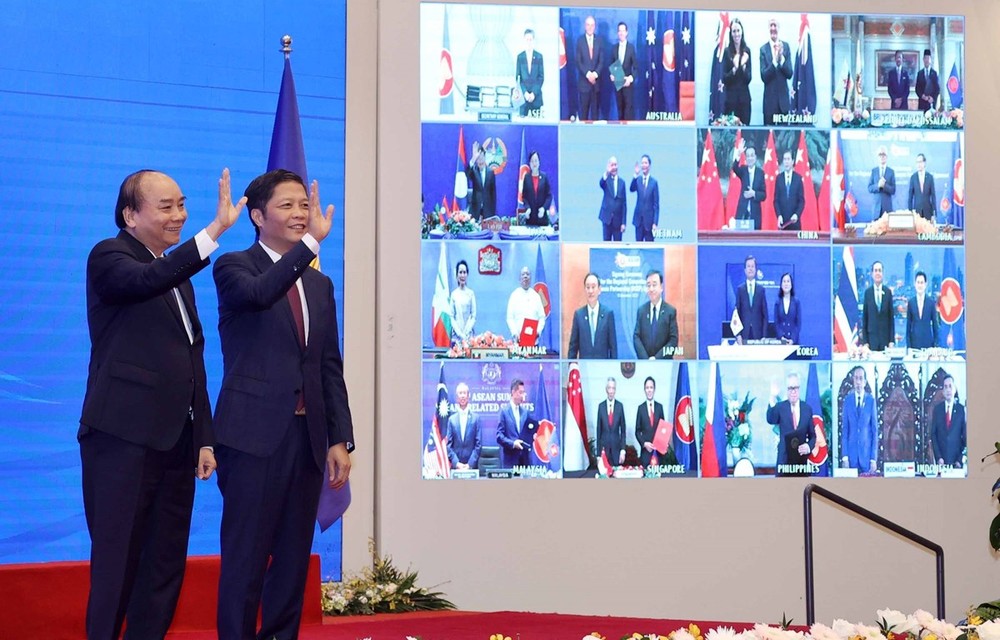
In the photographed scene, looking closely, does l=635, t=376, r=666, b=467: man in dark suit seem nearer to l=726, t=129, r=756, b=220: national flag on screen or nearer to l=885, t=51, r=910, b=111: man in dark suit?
l=726, t=129, r=756, b=220: national flag on screen

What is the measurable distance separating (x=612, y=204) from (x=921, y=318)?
1.66 meters

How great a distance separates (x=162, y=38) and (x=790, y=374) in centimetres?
342

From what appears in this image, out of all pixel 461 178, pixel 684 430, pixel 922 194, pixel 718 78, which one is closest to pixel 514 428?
pixel 684 430

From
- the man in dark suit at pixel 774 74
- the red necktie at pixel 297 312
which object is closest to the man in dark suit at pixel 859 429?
the man in dark suit at pixel 774 74

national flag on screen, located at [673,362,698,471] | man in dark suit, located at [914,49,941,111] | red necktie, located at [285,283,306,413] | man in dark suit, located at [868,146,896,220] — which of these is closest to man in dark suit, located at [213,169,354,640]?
red necktie, located at [285,283,306,413]

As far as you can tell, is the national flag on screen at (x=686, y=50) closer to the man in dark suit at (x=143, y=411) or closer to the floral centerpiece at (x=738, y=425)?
the floral centerpiece at (x=738, y=425)

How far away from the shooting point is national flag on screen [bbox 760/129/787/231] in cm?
612

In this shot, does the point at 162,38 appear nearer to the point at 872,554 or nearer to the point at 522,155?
the point at 522,155

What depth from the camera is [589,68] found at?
239 inches

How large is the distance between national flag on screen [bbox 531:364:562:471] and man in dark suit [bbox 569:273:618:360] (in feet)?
0.78

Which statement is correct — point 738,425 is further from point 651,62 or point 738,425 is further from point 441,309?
point 651,62

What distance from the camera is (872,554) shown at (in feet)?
20.1

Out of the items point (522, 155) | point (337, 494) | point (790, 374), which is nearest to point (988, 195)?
point (790, 374)

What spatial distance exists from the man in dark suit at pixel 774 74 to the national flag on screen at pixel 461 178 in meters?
1.52
